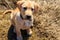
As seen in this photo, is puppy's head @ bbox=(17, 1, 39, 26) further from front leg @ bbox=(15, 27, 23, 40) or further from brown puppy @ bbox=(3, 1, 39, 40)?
front leg @ bbox=(15, 27, 23, 40)

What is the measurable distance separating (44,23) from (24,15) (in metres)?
1.01

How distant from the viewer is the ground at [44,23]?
4033mm

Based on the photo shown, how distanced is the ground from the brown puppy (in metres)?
0.26

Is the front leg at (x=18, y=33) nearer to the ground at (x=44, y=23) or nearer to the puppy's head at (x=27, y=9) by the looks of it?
the ground at (x=44, y=23)

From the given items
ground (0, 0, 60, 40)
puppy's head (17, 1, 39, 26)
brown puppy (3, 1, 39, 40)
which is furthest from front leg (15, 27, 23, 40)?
puppy's head (17, 1, 39, 26)

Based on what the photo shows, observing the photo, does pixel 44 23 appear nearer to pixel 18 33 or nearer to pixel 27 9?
pixel 18 33

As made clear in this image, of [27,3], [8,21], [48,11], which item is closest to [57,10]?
[48,11]

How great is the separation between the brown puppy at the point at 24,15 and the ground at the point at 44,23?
10.3 inches

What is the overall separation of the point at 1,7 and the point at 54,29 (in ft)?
4.13

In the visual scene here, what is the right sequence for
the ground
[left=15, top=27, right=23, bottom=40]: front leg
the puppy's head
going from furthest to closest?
the ground → [left=15, top=27, right=23, bottom=40]: front leg → the puppy's head

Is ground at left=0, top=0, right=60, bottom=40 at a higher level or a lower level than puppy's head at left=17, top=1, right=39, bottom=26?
lower

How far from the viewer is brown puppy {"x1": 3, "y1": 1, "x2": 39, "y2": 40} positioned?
3.28 m

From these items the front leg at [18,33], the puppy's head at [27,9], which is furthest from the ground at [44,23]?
the puppy's head at [27,9]

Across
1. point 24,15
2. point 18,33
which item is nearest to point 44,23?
point 18,33
